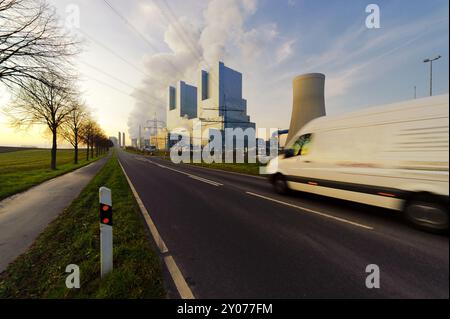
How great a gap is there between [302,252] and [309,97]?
111 ft

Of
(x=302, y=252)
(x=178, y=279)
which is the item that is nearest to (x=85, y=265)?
(x=178, y=279)

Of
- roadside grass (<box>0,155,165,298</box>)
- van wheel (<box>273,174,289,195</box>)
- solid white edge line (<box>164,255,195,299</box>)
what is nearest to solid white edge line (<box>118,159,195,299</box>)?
solid white edge line (<box>164,255,195,299</box>)

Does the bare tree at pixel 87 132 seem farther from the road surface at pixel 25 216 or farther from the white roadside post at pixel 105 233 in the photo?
the white roadside post at pixel 105 233

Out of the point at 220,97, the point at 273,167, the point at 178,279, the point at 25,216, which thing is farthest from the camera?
the point at 220,97

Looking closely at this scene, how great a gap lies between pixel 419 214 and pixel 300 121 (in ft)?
103

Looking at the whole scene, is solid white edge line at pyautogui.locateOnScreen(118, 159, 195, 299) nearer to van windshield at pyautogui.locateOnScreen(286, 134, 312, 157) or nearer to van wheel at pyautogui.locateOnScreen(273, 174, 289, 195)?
van wheel at pyautogui.locateOnScreen(273, 174, 289, 195)

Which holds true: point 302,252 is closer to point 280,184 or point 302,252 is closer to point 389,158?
point 389,158

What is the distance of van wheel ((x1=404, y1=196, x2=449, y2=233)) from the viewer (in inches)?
138

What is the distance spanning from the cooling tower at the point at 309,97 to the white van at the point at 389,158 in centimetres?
2862

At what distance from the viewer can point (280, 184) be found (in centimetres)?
730

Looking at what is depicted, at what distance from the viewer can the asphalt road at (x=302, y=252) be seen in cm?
236

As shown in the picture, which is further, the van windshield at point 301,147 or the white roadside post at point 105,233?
the van windshield at point 301,147

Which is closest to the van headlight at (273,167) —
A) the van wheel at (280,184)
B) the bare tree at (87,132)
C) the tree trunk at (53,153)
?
the van wheel at (280,184)

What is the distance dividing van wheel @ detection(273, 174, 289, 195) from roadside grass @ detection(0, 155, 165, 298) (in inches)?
196
